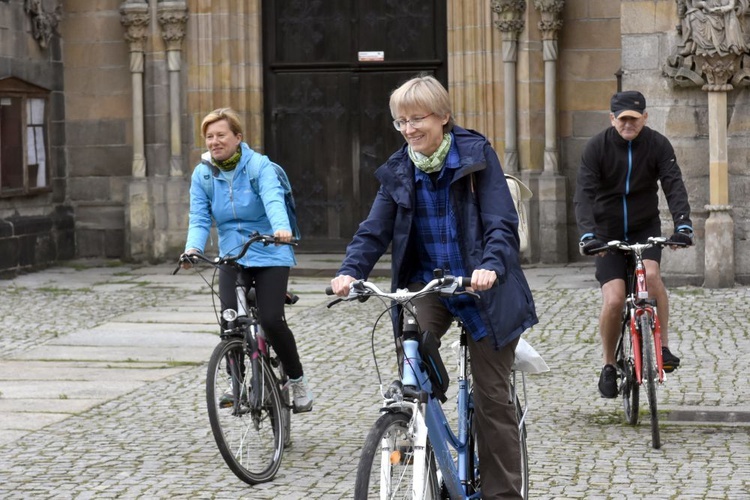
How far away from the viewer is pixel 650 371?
7.59 meters

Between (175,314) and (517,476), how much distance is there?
28.1 ft

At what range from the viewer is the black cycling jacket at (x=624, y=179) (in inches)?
319

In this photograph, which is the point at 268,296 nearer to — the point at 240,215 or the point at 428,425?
the point at 240,215

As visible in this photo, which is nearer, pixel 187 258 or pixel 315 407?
pixel 187 258

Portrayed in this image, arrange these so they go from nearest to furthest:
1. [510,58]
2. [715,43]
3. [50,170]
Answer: [715,43] → [510,58] → [50,170]

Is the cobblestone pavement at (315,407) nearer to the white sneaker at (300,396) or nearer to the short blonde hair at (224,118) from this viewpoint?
the white sneaker at (300,396)

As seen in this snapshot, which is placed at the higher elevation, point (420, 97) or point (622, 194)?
point (420, 97)

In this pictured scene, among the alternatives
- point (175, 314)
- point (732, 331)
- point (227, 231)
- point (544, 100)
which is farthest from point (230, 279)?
point (544, 100)

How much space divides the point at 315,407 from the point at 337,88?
32.1 ft

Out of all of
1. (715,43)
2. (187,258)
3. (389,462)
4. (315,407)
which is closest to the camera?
(389,462)

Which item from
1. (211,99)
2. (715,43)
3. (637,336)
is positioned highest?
(715,43)

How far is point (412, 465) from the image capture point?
4.70 meters

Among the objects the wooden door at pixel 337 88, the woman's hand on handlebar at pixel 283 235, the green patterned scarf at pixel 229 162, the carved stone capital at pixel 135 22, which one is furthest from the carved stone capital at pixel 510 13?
the woman's hand on handlebar at pixel 283 235

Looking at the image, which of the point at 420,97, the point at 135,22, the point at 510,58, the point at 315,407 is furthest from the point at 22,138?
the point at 420,97
